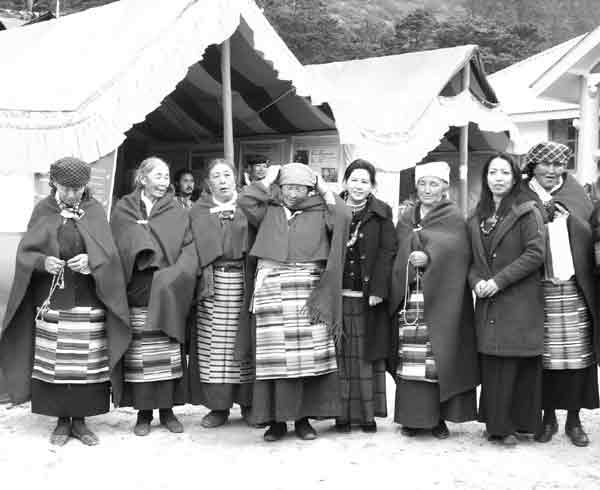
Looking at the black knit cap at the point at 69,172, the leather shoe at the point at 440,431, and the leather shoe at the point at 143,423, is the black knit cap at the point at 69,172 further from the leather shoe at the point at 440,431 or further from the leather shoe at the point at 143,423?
the leather shoe at the point at 440,431

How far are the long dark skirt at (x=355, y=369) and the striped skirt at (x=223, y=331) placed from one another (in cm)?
51

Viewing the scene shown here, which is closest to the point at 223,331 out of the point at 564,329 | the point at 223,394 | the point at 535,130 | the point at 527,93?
the point at 223,394

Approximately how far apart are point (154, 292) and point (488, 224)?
1.77 metres

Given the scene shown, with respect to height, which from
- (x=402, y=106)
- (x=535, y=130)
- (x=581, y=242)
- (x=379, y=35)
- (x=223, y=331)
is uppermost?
(x=379, y=35)

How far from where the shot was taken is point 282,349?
395 centimetres

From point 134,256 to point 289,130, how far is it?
4496mm

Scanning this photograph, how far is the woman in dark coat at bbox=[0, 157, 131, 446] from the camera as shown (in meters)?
3.98

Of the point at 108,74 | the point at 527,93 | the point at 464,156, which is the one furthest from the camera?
the point at 527,93

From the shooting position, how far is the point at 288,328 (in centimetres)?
397

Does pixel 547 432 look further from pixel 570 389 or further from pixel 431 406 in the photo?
pixel 431 406

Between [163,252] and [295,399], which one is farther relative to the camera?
[163,252]

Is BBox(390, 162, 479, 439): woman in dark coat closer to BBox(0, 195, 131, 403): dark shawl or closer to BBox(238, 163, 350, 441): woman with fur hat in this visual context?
BBox(238, 163, 350, 441): woman with fur hat

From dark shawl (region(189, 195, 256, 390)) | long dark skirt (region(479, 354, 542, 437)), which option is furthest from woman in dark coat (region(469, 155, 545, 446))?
dark shawl (region(189, 195, 256, 390))

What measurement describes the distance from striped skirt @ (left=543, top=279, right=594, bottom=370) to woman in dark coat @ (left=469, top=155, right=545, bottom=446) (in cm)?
8
